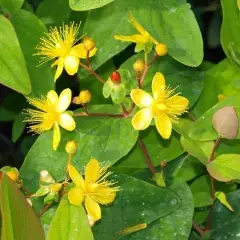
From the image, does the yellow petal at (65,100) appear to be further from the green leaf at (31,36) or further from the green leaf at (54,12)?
the green leaf at (54,12)

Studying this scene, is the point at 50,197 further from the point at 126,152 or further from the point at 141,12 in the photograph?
the point at 141,12

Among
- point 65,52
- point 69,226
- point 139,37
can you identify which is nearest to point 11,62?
point 65,52

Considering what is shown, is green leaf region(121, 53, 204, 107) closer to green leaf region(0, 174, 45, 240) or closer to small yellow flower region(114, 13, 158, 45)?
small yellow flower region(114, 13, 158, 45)

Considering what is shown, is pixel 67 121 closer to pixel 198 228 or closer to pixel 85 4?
pixel 85 4

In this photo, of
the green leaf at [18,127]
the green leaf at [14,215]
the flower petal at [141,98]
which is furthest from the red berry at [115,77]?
the green leaf at [18,127]

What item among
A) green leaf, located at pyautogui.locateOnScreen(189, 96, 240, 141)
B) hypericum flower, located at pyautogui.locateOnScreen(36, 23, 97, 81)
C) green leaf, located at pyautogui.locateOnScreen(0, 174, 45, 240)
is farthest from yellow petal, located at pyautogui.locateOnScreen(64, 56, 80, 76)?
green leaf, located at pyautogui.locateOnScreen(0, 174, 45, 240)
